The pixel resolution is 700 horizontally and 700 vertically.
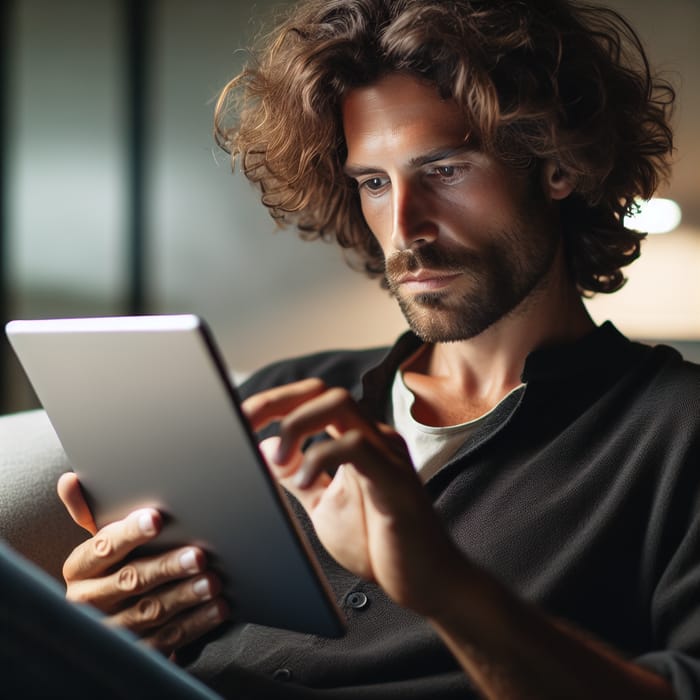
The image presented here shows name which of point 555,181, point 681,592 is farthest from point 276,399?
point 555,181

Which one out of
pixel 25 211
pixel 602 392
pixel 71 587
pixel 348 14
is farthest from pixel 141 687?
pixel 25 211

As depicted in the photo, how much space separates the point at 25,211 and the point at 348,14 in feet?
8.15

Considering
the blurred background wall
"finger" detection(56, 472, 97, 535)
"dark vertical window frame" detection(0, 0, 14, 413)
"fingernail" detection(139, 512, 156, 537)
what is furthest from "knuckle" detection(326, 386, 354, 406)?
"dark vertical window frame" detection(0, 0, 14, 413)

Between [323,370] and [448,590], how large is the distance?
744 millimetres

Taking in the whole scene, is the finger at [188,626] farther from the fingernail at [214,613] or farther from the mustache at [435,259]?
the mustache at [435,259]

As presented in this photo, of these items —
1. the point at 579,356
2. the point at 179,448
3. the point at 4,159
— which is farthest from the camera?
the point at 4,159

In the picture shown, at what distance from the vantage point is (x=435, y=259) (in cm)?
121

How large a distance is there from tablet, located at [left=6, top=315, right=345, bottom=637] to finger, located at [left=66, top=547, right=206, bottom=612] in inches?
0.6

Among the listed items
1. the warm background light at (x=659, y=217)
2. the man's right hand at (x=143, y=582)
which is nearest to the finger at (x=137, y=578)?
the man's right hand at (x=143, y=582)

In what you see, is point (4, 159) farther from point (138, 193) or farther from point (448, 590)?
point (448, 590)

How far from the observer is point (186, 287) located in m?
3.21

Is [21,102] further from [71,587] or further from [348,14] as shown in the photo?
[71,587]

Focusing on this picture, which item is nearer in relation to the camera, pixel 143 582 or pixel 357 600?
pixel 143 582

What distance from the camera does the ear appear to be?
1.28 m
